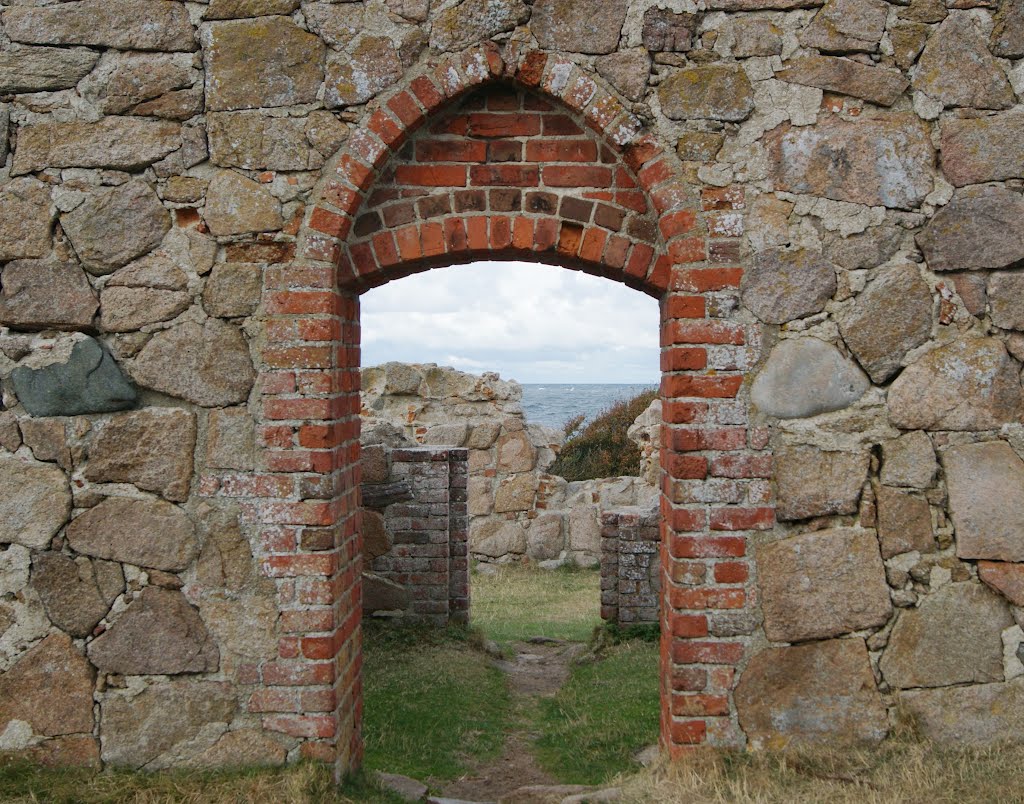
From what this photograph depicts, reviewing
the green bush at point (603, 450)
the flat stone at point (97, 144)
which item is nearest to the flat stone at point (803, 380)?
the flat stone at point (97, 144)

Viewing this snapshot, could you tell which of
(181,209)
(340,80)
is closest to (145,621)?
(181,209)

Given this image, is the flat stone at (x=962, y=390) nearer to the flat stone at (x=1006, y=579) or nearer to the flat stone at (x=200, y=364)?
the flat stone at (x=1006, y=579)

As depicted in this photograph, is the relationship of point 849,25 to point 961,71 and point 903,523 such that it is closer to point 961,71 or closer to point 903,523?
point 961,71

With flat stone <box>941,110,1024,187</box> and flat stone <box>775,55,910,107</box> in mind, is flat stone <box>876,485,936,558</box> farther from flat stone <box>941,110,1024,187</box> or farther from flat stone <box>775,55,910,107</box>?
flat stone <box>775,55,910,107</box>

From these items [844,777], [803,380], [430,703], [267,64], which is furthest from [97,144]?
[844,777]

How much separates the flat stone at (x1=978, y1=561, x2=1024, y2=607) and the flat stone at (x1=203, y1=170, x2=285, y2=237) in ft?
9.84

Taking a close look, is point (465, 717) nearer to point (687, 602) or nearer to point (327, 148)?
point (687, 602)

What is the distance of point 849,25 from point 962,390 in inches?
56.7

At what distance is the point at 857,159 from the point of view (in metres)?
3.22

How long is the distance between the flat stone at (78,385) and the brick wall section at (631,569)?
13.9 ft

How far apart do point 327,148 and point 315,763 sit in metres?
2.32

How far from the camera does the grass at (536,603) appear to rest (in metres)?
7.46

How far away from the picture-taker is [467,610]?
6.54 metres

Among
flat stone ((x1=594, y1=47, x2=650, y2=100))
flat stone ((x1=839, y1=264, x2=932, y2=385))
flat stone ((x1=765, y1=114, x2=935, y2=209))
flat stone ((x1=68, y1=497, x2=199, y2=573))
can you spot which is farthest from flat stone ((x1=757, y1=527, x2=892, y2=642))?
flat stone ((x1=68, y1=497, x2=199, y2=573))
